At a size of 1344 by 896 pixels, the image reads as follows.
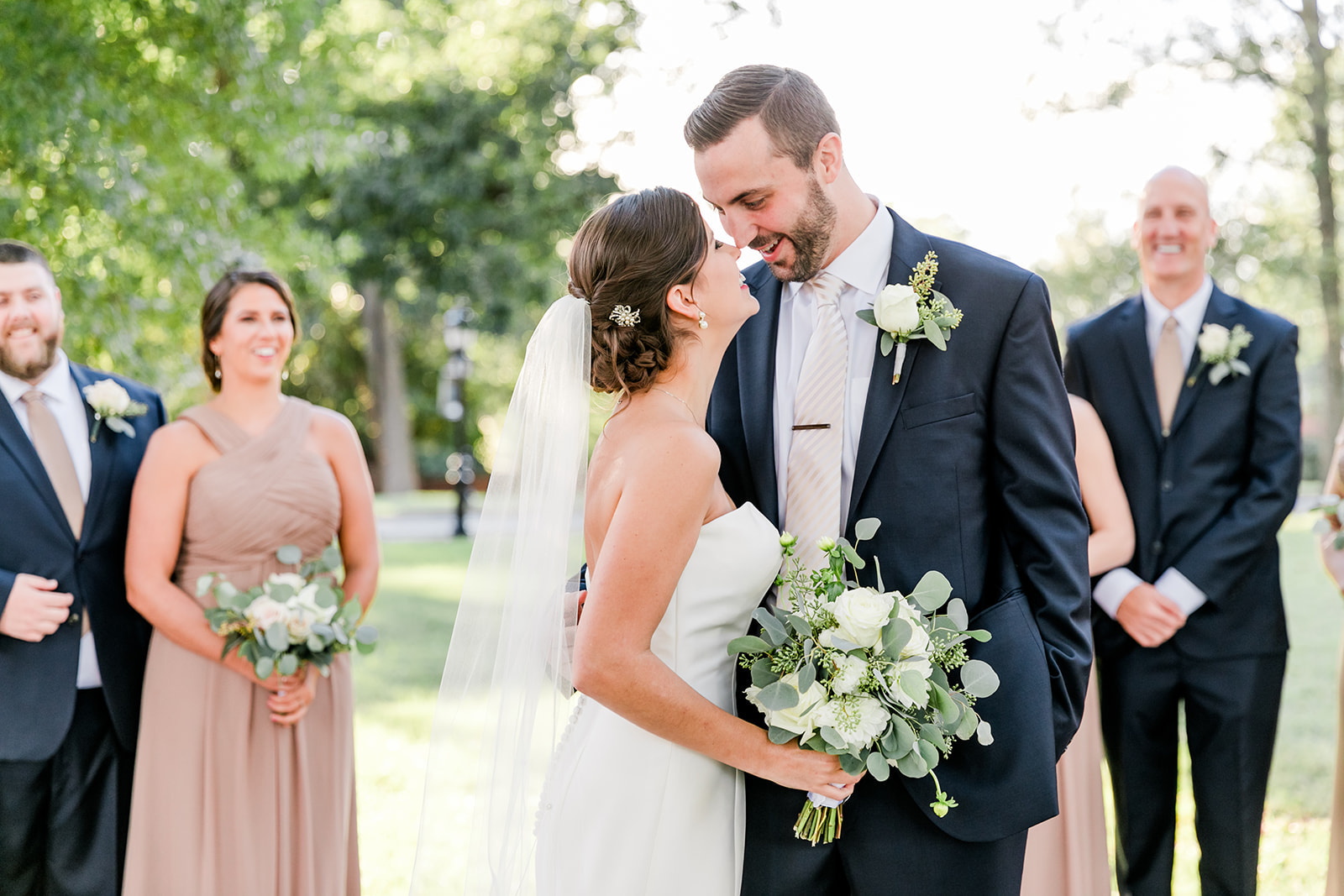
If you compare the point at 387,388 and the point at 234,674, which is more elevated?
the point at 234,674

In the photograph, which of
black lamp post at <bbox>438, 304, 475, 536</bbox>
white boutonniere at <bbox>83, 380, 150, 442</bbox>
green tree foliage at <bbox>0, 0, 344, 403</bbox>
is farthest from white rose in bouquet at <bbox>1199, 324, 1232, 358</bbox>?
black lamp post at <bbox>438, 304, 475, 536</bbox>

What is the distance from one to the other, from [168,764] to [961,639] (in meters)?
2.92

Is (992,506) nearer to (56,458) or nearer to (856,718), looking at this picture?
(856,718)

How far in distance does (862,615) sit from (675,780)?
67 cm

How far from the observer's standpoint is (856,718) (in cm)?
218

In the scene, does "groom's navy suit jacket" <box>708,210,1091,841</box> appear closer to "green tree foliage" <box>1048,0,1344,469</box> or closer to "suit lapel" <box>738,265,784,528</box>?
"suit lapel" <box>738,265,784,528</box>

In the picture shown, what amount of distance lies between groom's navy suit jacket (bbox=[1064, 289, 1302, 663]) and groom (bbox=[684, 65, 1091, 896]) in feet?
6.32

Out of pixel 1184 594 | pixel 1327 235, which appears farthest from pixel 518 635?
pixel 1327 235

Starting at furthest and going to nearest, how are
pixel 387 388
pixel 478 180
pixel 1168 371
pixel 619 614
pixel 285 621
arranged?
pixel 387 388
pixel 478 180
pixel 1168 371
pixel 285 621
pixel 619 614

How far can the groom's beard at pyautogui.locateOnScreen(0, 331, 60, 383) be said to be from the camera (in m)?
3.89

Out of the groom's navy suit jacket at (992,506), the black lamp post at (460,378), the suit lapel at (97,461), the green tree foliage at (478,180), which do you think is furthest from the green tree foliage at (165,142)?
the black lamp post at (460,378)

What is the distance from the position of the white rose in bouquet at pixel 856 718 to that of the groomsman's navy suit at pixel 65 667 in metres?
2.87

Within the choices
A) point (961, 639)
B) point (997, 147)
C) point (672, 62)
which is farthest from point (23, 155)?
point (997, 147)

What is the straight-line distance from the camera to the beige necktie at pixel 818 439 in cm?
260
